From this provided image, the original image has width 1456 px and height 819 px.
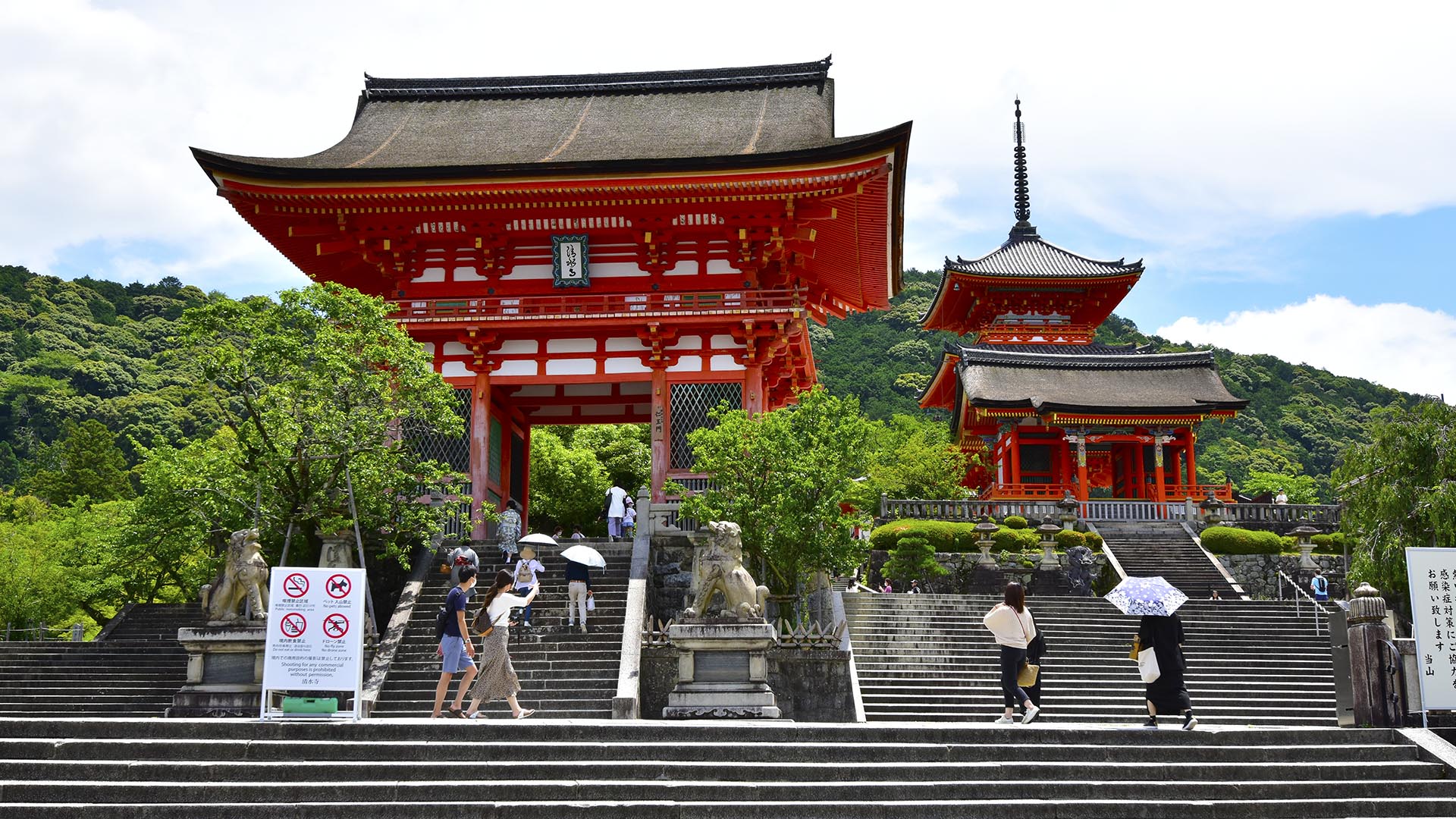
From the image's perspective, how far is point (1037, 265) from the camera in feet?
145

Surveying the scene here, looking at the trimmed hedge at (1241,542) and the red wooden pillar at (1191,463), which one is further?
the red wooden pillar at (1191,463)

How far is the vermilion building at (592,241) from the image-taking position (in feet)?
72.9

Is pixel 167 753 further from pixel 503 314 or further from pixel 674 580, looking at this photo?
pixel 503 314

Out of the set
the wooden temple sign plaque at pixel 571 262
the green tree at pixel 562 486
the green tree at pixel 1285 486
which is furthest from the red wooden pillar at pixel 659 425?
the green tree at pixel 1285 486

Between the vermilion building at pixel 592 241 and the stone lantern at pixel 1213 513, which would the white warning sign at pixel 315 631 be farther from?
the stone lantern at pixel 1213 513

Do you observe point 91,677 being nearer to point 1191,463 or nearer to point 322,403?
point 322,403

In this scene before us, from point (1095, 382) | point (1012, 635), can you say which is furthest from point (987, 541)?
point (1012, 635)

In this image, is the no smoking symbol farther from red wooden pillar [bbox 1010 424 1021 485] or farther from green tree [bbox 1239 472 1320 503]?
green tree [bbox 1239 472 1320 503]

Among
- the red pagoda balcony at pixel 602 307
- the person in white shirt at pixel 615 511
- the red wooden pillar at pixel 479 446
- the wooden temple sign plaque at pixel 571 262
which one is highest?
the wooden temple sign plaque at pixel 571 262

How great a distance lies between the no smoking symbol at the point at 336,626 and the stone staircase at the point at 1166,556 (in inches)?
763

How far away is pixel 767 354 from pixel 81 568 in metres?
17.2

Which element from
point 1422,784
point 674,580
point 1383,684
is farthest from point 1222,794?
point 674,580

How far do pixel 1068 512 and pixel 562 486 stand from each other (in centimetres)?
1750

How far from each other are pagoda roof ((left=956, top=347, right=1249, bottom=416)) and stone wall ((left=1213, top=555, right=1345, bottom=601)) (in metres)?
8.84
